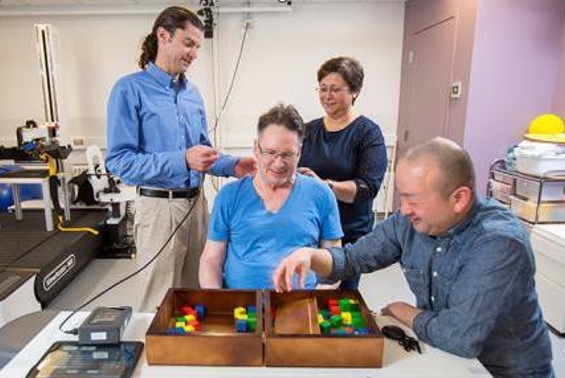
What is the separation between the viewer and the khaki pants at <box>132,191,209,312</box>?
68.2 inches

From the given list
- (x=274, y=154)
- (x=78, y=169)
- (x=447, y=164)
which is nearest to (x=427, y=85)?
(x=274, y=154)

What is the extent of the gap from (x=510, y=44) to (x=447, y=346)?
2.57m

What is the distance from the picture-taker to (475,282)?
0.94 m

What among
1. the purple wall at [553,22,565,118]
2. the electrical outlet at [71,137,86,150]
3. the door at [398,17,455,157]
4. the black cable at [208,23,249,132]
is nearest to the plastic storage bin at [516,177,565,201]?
the purple wall at [553,22,565,118]

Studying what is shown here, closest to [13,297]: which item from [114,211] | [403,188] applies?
[114,211]

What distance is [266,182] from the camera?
1.46 m

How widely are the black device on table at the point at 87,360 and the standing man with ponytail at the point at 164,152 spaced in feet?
2.57

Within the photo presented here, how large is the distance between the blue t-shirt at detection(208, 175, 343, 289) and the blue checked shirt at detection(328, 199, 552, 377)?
254mm

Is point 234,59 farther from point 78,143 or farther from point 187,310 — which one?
point 187,310

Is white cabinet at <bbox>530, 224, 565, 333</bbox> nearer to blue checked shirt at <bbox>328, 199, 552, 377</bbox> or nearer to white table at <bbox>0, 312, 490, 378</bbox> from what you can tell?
blue checked shirt at <bbox>328, 199, 552, 377</bbox>

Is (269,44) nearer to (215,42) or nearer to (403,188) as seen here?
(215,42)

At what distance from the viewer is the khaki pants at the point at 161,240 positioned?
173 cm

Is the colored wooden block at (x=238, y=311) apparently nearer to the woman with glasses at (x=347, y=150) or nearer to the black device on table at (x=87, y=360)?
A: the black device on table at (x=87, y=360)

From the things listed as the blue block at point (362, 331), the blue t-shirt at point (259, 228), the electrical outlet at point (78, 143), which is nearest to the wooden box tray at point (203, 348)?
the blue block at point (362, 331)
